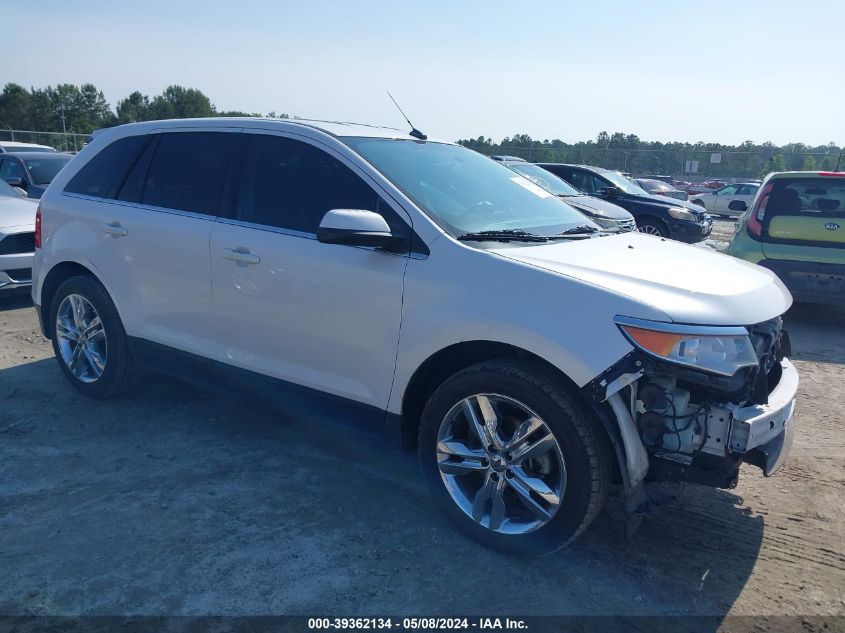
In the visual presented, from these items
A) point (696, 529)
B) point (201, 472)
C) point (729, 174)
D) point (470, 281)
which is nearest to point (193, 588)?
point (201, 472)

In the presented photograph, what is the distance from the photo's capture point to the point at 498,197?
3.98 metres

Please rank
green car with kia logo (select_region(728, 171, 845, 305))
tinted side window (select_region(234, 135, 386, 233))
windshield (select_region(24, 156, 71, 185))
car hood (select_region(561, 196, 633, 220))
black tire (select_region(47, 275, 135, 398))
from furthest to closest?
1. windshield (select_region(24, 156, 71, 185))
2. car hood (select_region(561, 196, 633, 220))
3. green car with kia logo (select_region(728, 171, 845, 305))
4. black tire (select_region(47, 275, 135, 398))
5. tinted side window (select_region(234, 135, 386, 233))

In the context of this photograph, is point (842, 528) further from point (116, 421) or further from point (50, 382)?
point (50, 382)

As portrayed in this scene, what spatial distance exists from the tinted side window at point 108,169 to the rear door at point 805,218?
6.52m

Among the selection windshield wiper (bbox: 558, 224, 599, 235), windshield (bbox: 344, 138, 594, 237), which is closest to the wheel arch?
windshield (bbox: 344, 138, 594, 237)

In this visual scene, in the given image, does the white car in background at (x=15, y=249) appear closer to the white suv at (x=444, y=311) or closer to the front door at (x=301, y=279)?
the white suv at (x=444, y=311)

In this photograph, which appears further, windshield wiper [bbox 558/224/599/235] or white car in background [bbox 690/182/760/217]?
white car in background [bbox 690/182/760/217]

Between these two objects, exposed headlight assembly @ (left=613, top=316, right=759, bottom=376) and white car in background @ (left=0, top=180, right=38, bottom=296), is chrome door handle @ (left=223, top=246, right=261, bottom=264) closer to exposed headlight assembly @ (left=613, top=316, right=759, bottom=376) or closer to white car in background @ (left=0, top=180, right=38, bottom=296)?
exposed headlight assembly @ (left=613, top=316, right=759, bottom=376)

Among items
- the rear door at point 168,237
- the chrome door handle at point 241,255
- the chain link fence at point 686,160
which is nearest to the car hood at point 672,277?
the chrome door handle at point 241,255

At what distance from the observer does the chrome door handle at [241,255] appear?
3806 millimetres

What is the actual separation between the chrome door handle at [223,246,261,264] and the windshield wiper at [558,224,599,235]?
170 cm

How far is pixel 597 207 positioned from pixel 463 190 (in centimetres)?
737

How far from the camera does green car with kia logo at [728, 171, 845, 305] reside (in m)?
7.33

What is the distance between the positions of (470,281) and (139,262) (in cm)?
245
